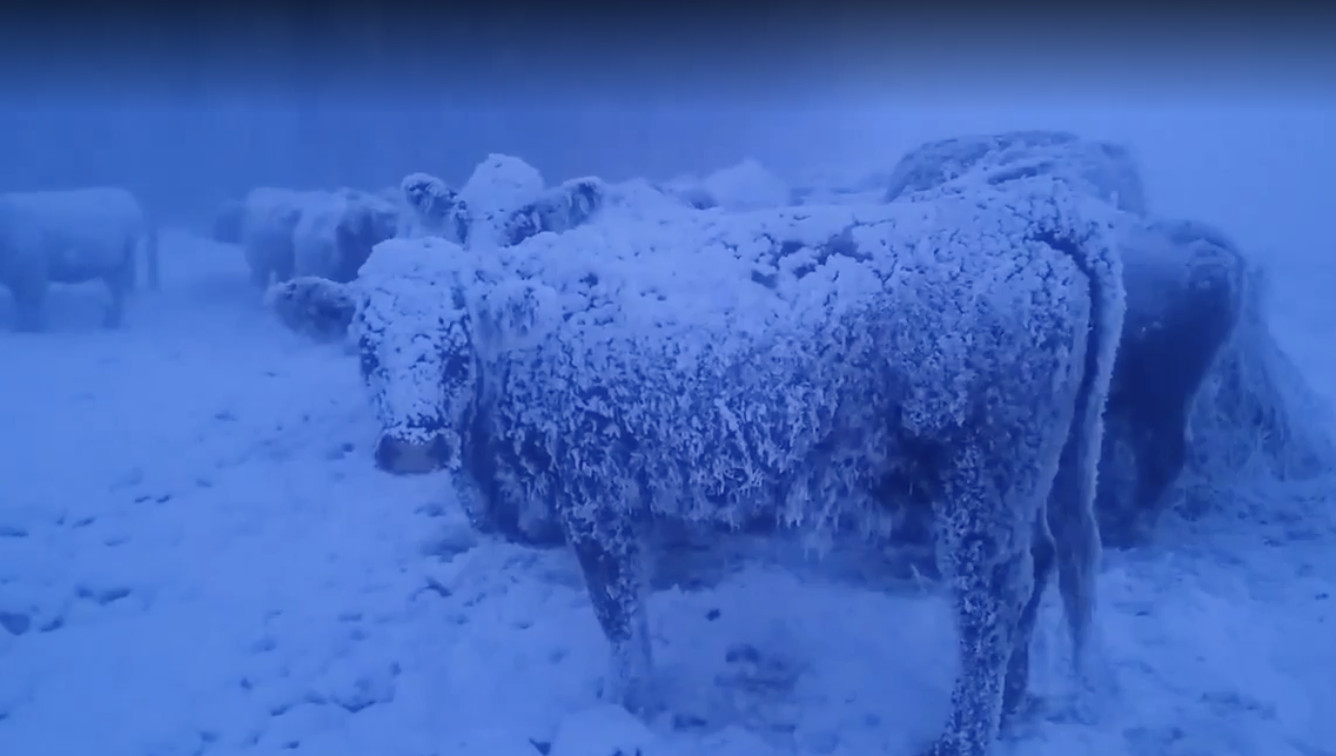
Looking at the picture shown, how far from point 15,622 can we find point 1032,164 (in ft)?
12.6

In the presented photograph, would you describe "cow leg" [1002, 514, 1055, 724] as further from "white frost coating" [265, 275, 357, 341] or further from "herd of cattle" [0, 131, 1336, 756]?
"white frost coating" [265, 275, 357, 341]

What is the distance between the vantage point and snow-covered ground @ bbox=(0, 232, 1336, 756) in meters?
2.20

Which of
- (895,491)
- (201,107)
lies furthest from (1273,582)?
(201,107)

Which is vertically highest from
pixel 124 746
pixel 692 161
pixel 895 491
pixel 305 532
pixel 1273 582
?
pixel 692 161

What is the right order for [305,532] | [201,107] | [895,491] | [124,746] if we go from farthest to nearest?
[201,107] < [305,532] < [124,746] < [895,491]

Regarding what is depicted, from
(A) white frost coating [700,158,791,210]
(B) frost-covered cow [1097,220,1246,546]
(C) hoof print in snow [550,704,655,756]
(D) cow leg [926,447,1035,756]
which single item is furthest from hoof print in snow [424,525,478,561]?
(B) frost-covered cow [1097,220,1246,546]

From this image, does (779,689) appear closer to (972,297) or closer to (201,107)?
(972,297)

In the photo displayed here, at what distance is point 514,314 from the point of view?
2061 millimetres

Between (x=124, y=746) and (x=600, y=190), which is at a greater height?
(x=600, y=190)

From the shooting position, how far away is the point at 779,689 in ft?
7.68

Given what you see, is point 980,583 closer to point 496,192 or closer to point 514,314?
point 514,314

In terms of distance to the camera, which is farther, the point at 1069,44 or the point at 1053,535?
the point at 1069,44

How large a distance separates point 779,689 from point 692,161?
1895 mm

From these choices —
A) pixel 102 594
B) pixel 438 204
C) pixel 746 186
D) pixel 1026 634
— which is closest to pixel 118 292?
pixel 438 204
